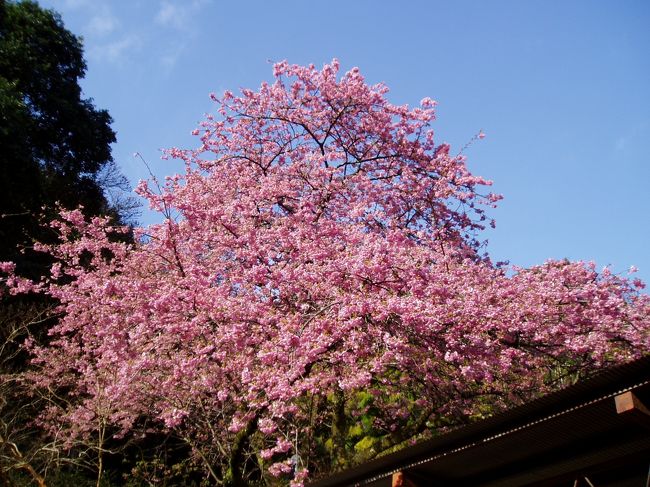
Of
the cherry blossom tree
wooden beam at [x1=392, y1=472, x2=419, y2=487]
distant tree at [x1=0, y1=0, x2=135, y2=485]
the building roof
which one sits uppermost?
distant tree at [x1=0, y1=0, x2=135, y2=485]

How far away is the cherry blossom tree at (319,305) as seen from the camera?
25.6ft

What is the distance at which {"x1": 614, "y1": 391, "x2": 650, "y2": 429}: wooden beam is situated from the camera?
125 inches

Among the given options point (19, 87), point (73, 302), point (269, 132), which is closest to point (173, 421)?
point (73, 302)

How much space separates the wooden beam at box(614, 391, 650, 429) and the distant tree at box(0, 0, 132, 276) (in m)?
16.4

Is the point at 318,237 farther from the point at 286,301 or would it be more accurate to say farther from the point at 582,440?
the point at 582,440

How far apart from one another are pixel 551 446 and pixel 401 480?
3.67 feet

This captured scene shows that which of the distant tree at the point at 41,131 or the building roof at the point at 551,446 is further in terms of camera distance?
the distant tree at the point at 41,131

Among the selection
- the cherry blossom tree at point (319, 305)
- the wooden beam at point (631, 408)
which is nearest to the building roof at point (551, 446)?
the wooden beam at point (631, 408)

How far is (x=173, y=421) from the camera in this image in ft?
27.1

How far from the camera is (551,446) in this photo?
3.93 metres

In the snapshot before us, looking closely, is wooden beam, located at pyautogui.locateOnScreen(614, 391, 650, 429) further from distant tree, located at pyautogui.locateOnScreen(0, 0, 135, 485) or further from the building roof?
distant tree, located at pyautogui.locateOnScreen(0, 0, 135, 485)

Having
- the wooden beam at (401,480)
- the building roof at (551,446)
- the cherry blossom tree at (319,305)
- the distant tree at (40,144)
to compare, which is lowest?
the wooden beam at (401,480)

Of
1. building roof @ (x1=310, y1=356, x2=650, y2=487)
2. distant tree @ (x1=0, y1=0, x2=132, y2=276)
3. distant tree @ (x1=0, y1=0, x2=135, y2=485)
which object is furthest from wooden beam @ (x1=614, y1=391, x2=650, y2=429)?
distant tree @ (x1=0, y1=0, x2=132, y2=276)

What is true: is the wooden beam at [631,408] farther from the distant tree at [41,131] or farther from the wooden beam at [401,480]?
the distant tree at [41,131]
